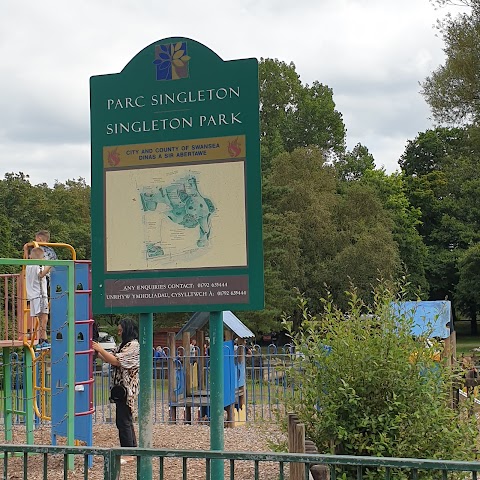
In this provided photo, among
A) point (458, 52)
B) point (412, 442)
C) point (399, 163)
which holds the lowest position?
point (412, 442)

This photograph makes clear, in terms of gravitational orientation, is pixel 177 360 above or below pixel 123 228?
below

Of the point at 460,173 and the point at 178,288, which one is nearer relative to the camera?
the point at 178,288

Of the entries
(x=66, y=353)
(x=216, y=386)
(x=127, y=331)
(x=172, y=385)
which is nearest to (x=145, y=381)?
(x=216, y=386)

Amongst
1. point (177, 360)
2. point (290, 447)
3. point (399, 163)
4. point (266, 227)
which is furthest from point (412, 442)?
point (399, 163)

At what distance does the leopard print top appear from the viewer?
27.1 feet

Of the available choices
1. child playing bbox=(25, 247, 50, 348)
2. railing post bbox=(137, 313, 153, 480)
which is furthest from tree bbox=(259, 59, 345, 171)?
railing post bbox=(137, 313, 153, 480)

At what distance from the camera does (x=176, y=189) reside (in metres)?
5.93

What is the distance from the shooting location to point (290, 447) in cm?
611

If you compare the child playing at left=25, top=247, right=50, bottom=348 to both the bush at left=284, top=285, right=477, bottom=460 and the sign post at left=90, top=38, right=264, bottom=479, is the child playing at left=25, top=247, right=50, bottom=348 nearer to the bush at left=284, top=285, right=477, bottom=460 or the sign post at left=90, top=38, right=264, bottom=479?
the sign post at left=90, top=38, right=264, bottom=479

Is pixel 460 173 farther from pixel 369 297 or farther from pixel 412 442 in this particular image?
pixel 412 442

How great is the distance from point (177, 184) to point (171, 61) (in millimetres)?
919

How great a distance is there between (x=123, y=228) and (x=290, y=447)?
6.57 feet

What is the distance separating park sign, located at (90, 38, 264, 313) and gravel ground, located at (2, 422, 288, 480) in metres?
1.29

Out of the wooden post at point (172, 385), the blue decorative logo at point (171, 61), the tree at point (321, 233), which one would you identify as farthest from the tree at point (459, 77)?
the blue decorative logo at point (171, 61)
